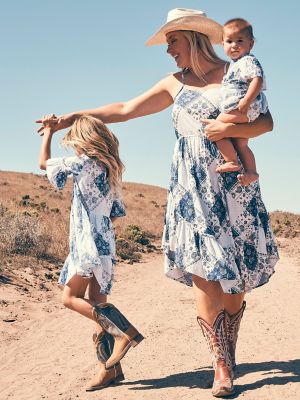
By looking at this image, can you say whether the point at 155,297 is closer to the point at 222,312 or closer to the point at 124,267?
the point at 124,267

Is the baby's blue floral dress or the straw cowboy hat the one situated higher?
the straw cowboy hat

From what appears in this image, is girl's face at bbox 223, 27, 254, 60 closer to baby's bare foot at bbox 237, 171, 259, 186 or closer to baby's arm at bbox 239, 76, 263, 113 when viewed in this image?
baby's arm at bbox 239, 76, 263, 113

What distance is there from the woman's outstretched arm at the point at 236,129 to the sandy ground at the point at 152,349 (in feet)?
6.51

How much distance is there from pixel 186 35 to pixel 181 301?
6.04 meters

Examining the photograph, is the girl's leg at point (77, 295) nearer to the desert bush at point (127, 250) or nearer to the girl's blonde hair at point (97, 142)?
the girl's blonde hair at point (97, 142)

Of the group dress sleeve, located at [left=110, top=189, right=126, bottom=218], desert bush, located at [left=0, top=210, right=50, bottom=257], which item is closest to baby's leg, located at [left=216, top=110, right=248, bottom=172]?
dress sleeve, located at [left=110, top=189, right=126, bottom=218]

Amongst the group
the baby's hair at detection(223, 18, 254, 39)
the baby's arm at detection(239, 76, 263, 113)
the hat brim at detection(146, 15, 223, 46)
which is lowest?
the baby's arm at detection(239, 76, 263, 113)

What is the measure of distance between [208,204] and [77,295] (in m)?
1.40

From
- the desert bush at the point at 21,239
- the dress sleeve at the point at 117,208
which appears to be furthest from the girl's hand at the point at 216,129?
the desert bush at the point at 21,239

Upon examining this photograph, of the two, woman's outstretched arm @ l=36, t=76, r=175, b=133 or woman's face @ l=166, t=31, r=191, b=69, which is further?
woman's outstretched arm @ l=36, t=76, r=175, b=133

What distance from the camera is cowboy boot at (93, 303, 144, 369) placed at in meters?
5.48

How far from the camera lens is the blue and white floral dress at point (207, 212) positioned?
5145mm

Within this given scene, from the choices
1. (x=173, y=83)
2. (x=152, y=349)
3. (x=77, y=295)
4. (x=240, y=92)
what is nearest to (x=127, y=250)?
(x=152, y=349)

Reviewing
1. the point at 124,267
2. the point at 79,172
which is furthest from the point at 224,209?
the point at 124,267
